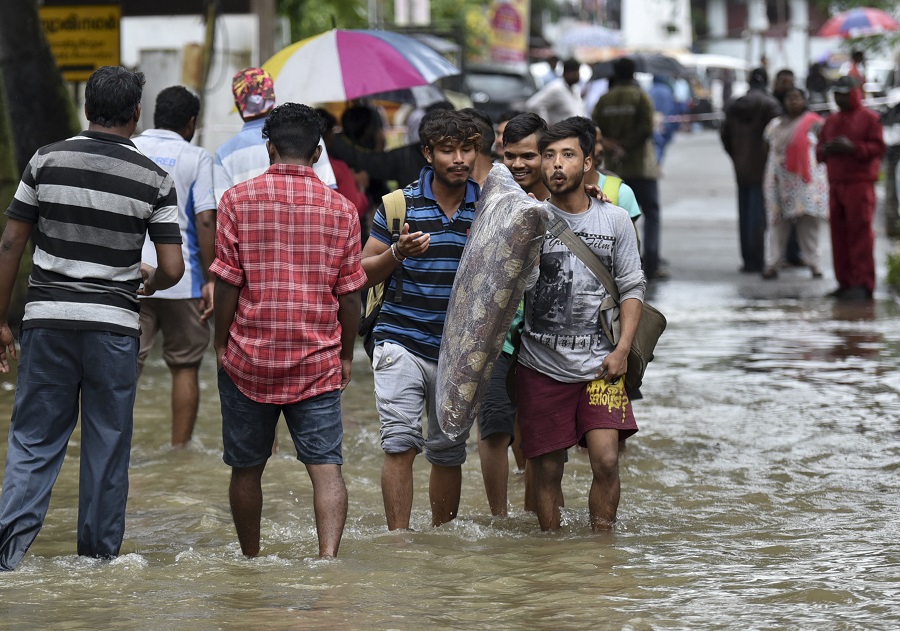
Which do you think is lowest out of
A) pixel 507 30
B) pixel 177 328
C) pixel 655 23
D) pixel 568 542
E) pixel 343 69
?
pixel 568 542

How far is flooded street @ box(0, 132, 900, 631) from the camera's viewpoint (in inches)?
196

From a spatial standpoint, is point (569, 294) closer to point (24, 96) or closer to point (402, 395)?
point (402, 395)

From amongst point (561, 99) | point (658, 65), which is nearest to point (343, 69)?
point (561, 99)

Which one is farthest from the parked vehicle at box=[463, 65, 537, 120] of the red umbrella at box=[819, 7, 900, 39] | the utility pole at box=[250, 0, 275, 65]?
the utility pole at box=[250, 0, 275, 65]

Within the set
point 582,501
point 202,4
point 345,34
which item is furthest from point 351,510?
point 202,4

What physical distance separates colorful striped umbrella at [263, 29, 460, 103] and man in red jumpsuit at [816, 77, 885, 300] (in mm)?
5015

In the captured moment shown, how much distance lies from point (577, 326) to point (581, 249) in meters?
0.31

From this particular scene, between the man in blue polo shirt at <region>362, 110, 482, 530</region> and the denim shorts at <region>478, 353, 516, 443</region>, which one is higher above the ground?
the man in blue polo shirt at <region>362, 110, 482, 530</region>

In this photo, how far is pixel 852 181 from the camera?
13.4 meters

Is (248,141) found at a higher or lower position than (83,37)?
lower

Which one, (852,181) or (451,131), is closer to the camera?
(451,131)

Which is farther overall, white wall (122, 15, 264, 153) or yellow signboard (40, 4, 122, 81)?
white wall (122, 15, 264, 153)

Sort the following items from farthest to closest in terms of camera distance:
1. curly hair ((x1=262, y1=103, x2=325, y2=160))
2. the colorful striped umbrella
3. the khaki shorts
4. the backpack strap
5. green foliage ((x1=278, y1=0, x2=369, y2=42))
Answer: green foliage ((x1=278, y1=0, x2=369, y2=42)), the colorful striped umbrella, the khaki shorts, the backpack strap, curly hair ((x1=262, y1=103, x2=325, y2=160))

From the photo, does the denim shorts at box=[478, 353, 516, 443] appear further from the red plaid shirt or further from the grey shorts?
the red plaid shirt
